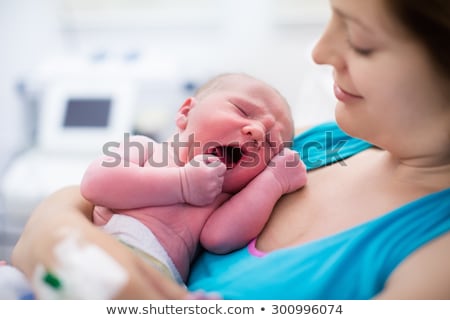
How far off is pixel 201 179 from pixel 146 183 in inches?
3.8

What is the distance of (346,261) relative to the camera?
69 cm

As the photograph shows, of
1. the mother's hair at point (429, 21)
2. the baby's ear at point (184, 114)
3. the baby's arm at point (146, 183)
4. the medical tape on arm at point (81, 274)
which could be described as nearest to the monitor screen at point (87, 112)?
the baby's ear at point (184, 114)

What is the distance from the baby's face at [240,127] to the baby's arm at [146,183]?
0.07 meters

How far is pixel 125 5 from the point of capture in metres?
2.25

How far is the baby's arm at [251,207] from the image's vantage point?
815mm

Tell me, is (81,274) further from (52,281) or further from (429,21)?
(429,21)

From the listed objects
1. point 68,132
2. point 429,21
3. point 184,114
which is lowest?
point 68,132

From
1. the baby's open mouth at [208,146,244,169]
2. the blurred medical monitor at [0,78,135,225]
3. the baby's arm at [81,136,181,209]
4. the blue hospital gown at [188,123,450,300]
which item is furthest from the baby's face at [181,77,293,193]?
the blurred medical monitor at [0,78,135,225]

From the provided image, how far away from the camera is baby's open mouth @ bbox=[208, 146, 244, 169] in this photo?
918 mm

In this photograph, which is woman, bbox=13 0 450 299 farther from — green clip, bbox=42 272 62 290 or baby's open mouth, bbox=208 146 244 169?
baby's open mouth, bbox=208 146 244 169

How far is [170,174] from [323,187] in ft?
0.95

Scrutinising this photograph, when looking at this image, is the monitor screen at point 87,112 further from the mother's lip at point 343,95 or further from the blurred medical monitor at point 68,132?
the mother's lip at point 343,95

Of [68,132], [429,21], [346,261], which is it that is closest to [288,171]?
[346,261]
